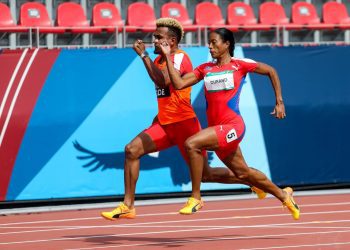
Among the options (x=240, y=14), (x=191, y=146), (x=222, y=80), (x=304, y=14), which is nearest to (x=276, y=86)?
(x=222, y=80)

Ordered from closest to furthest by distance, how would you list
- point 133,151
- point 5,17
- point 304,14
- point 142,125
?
1. point 133,151
2. point 142,125
3. point 5,17
4. point 304,14

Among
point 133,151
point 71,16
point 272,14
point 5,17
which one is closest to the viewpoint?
point 133,151

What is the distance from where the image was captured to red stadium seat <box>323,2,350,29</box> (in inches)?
875

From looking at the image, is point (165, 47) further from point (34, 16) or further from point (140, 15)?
point (140, 15)

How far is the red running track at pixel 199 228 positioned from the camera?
970cm

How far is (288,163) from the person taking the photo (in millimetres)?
15227

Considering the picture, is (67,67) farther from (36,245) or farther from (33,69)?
(36,245)

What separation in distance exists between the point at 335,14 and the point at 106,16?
5208 millimetres

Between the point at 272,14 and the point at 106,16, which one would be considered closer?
the point at 106,16

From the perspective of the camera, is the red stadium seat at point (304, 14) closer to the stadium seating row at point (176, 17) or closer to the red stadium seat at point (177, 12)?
the stadium seating row at point (176, 17)

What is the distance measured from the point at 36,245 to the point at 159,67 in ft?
6.85

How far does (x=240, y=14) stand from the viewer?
21641mm

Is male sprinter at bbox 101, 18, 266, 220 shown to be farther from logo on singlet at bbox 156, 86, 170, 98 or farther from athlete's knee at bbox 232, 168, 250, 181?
athlete's knee at bbox 232, 168, 250, 181

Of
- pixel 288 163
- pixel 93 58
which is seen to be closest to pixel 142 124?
pixel 93 58
